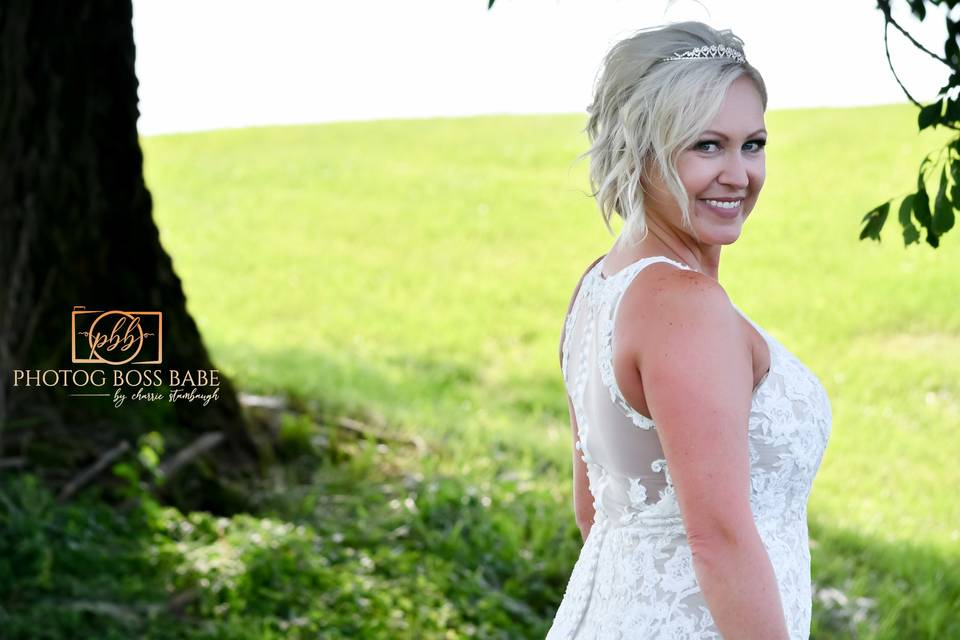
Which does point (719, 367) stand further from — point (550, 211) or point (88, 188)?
point (550, 211)

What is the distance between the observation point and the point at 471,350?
1241 cm

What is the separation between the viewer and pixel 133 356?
6.37 metres

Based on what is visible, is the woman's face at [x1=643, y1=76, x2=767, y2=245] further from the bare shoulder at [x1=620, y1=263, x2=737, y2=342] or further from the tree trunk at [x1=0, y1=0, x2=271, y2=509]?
the tree trunk at [x1=0, y1=0, x2=271, y2=509]

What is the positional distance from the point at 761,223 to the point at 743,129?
1575 cm

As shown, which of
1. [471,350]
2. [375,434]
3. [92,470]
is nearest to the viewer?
[92,470]

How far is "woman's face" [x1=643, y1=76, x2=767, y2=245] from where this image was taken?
224 centimetres

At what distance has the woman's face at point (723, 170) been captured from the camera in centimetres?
224

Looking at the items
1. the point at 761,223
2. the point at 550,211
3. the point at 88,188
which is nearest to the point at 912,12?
the point at 88,188

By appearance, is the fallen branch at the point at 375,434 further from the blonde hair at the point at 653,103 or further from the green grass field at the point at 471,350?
the blonde hair at the point at 653,103

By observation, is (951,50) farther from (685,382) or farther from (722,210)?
(685,382)

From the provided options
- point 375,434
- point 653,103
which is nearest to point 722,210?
point 653,103

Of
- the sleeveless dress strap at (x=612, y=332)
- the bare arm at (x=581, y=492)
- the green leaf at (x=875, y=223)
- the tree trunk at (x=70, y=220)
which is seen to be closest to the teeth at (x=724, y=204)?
the sleeveless dress strap at (x=612, y=332)

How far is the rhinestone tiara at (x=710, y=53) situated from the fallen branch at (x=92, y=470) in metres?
4.53

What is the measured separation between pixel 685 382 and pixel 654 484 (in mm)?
372
